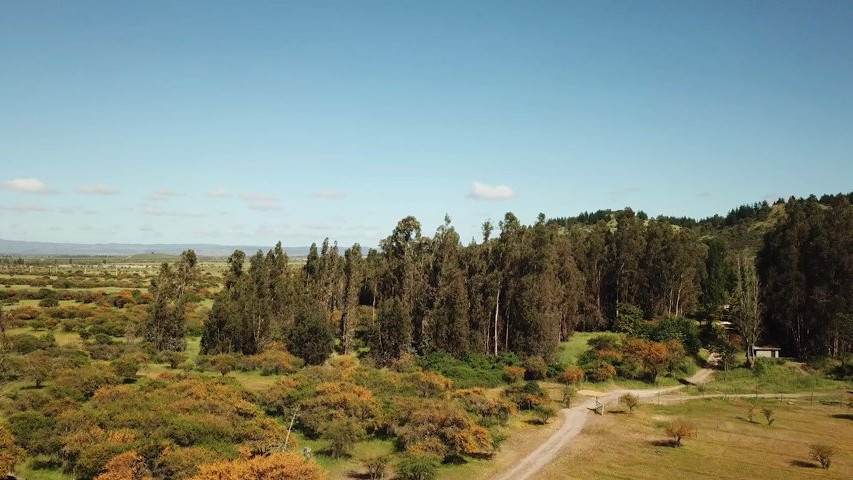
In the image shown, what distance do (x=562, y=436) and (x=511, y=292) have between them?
2882 cm

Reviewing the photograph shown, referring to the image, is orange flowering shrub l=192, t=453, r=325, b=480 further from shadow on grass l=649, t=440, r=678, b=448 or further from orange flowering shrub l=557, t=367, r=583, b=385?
orange flowering shrub l=557, t=367, r=583, b=385

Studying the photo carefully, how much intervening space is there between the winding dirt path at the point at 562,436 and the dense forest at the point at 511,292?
40.7 ft

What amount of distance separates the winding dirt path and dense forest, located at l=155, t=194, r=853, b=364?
12420mm

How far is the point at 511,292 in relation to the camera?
68.2 m

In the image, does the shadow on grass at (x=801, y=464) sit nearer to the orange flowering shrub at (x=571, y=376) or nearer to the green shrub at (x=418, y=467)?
the orange flowering shrub at (x=571, y=376)

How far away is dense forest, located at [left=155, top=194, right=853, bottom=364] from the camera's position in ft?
212

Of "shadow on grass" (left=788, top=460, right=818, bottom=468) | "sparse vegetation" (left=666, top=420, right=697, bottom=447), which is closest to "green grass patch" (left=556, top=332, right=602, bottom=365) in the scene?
"sparse vegetation" (left=666, top=420, right=697, bottom=447)

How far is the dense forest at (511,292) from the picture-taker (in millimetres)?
64562

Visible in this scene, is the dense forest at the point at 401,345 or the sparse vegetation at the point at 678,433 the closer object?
the dense forest at the point at 401,345

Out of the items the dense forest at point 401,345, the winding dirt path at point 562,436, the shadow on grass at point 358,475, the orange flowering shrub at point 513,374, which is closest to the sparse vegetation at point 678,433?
the winding dirt path at point 562,436

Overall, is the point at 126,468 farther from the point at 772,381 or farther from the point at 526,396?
the point at 772,381

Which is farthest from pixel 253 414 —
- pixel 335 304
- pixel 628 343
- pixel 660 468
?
pixel 335 304

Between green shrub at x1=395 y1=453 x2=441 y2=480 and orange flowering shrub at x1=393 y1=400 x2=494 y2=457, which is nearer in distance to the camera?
green shrub at x1=395 y1=453 x2=441 y2=480

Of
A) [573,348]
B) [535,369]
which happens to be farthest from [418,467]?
[573,348]
